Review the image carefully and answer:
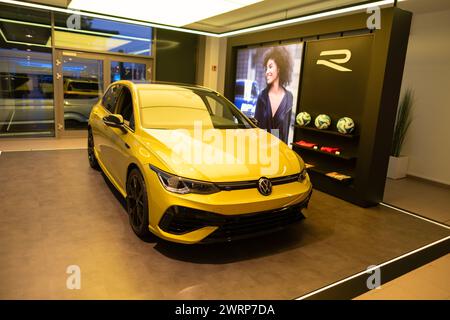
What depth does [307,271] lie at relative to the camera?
2.49 metres

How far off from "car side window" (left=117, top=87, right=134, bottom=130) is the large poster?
2.18 meters

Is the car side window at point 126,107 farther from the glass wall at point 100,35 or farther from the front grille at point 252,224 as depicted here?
the glass wall at point 100,35

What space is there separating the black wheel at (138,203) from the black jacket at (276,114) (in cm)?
309

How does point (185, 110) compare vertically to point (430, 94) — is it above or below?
below

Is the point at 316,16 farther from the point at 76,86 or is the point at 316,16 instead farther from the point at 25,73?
the point at 25,73

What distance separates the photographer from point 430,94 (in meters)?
5.23

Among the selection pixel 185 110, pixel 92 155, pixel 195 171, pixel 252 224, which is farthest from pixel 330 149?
pixel 92 155

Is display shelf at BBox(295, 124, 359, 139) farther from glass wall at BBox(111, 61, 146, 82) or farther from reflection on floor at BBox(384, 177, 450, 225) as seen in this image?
glass wall at BBox(111, 61, 146, 82)

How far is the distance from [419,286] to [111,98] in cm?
363

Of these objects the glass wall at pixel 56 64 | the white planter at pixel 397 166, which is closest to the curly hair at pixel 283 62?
the white planter at pixel 397 166

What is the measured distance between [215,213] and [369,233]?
1.78 m

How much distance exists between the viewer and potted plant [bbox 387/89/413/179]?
5383mm

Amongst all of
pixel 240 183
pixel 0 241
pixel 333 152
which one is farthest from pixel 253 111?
pixel 0 241

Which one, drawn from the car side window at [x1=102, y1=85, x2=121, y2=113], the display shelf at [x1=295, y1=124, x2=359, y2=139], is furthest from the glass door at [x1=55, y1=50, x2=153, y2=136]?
the display shelf at [x1=295, y1=124, x2=359, y2=139]
